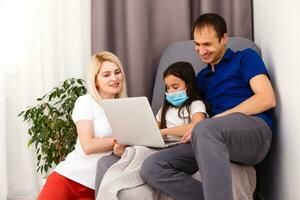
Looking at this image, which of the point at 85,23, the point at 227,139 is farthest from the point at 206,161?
the point at 85,23

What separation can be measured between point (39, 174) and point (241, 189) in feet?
5.25

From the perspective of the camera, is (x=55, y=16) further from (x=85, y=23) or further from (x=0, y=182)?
(x=0, y=182)

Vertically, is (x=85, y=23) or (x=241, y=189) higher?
(x=85, y=23)

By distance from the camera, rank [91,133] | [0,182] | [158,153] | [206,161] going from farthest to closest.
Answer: [0,182]
[91,133]
[158,153]
[206,161]

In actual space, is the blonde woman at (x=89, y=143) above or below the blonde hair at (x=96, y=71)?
below

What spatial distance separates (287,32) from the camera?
1.83 m

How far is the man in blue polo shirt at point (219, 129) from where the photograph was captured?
1.53 metres

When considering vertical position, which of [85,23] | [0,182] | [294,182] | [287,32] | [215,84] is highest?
[85,23]

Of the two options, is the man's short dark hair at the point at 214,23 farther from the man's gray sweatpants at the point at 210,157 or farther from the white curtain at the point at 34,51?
the white curtain at the point at 34,51

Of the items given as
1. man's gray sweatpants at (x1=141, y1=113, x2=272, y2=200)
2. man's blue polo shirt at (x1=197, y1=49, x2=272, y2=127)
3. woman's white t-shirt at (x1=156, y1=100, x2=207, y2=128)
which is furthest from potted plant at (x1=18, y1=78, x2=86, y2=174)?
man's gray sweatpants at (x1=141, y1=113, x2=272, y2=200)

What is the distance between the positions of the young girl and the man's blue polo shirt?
0.23ft

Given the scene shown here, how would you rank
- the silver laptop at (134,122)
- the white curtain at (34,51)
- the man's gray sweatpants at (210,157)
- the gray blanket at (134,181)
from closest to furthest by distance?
the man's gray sweatpants at (210,157) < the gray blanket at (134,181) < the silver laptop at (134,122) < the white curtain at (34,51)

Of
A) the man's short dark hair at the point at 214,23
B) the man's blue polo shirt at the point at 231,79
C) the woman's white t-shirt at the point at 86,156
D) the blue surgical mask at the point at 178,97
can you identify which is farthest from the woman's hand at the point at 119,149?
the man's short dark hair at the point at 214,23

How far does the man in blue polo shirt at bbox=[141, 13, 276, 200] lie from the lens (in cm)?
Answer: 153
